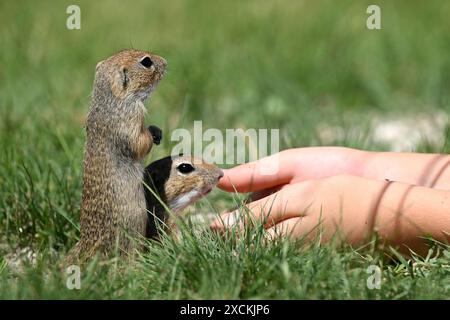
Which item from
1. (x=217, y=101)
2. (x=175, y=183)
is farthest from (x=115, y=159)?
(x=217, y=101)

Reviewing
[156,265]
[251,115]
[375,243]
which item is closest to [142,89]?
[156,265]

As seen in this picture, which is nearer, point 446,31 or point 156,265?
point 156,265

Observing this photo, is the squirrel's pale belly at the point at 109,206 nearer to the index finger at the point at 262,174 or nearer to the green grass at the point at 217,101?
the green grass at the point at 217,101

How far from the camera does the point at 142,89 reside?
3150mm

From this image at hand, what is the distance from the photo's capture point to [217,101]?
5590 millimetres

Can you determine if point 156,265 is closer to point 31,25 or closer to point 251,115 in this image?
A: point 251,115

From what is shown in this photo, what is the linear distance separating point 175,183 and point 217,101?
246cm

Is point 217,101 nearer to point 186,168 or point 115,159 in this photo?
point 186,168

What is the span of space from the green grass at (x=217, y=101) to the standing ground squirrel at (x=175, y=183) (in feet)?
0.60

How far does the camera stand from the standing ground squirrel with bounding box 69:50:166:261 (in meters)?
2.97

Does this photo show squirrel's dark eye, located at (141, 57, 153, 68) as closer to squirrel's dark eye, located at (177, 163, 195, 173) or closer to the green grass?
squirrel's dark eye, located at (177, 163, 195, 173)

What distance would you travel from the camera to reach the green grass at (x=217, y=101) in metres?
2.61
